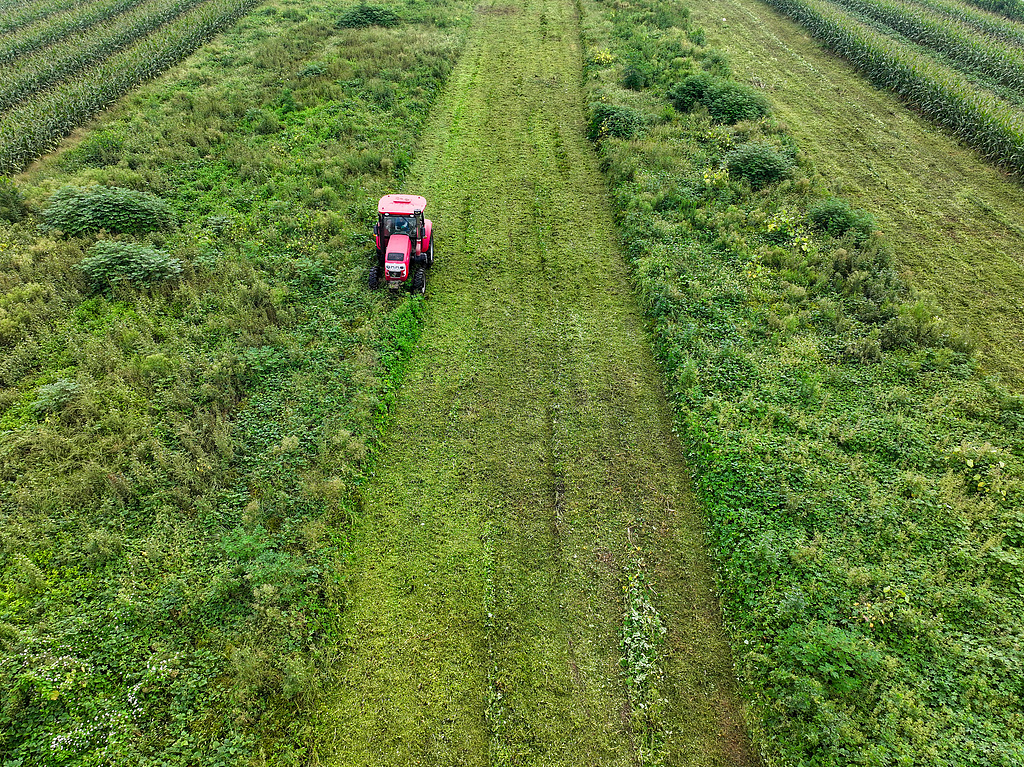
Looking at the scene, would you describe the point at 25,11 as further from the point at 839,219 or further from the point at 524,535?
the point at 839,219

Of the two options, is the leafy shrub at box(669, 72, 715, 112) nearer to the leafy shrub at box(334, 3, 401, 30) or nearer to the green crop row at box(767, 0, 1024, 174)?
the green crop row at box(767, 0, 1024, 174)

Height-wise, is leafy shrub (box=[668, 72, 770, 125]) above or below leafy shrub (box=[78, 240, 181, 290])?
above

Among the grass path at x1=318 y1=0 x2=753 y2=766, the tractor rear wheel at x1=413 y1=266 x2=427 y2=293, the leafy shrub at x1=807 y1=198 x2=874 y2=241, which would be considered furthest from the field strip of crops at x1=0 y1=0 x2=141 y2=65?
the leafy shrub at x1=807 y1=198 x2=874 y2=241

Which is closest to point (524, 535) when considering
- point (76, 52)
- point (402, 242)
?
point (402, 242)

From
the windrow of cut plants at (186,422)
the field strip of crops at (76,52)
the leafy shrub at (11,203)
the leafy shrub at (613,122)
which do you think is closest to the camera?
the windrow of cut plants at (186,422)

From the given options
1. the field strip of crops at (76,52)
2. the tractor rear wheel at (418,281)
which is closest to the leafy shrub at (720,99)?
the tractor rear wheel at (418,281)

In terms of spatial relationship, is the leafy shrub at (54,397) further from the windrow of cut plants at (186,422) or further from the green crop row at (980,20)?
the green crop row at (980,20)
